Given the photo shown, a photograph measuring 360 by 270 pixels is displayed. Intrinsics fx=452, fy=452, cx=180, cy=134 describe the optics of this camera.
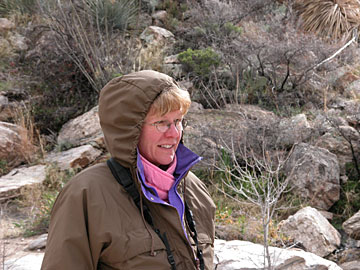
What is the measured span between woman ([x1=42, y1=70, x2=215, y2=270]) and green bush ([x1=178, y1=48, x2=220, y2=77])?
6266 millimetres

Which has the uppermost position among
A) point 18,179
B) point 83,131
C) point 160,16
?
point 160,16

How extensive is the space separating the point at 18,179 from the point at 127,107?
531 centimetres

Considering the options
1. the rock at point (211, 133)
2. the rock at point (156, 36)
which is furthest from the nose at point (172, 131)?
the rock at point (156, 36)

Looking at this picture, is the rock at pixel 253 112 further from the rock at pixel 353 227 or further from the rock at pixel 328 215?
the rock at pixel 353 227

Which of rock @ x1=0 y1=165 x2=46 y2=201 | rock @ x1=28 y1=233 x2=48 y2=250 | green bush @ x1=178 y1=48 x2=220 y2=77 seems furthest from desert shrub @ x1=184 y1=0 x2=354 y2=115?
rock @ x1=28 y1=233 x2=48 y2=250

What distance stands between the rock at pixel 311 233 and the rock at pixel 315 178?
2.79 feet

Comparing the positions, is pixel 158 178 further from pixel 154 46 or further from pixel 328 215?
pixel 154 46

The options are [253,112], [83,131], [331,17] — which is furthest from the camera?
[331,17]

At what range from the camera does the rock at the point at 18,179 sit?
6.31 metres

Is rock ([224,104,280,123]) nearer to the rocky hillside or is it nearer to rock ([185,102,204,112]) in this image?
the rocky hillside

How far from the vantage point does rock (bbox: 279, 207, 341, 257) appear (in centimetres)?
466

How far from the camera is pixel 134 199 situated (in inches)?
73.9

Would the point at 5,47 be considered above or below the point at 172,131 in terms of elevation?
below

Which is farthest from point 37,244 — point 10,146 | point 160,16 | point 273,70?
point 160,16
